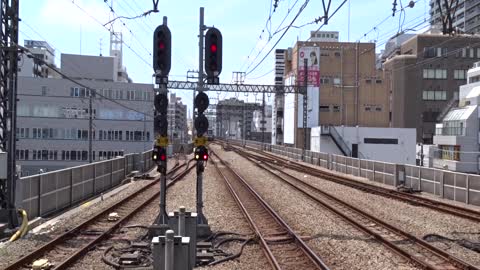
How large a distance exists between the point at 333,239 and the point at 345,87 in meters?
83.0

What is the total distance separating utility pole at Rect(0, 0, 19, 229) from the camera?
13758 mm

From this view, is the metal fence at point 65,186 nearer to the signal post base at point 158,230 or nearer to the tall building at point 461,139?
the signal post base at point 158,230

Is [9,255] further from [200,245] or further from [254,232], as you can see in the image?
[254,232]

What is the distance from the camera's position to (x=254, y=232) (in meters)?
14.2

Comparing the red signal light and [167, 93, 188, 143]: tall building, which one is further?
[167, 93, 188, 143]: tall building

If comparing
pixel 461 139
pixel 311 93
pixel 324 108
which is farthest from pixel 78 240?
pixel 324 108

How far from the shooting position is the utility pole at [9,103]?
13758 mm

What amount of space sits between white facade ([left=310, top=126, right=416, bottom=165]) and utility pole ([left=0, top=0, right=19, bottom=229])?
63.5 meters

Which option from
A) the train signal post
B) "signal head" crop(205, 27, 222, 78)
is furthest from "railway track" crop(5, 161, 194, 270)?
"signal head" crop(205, 27, 222, 78)

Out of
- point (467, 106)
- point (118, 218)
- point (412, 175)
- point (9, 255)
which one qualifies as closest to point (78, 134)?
point (467, 106)

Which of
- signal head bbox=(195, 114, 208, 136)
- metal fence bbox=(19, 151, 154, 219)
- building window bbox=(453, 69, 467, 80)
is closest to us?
signal head bbox=(195, 114, 208, 136)

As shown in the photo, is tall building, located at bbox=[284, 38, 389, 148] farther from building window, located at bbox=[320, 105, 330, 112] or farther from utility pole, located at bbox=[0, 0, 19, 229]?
utility pole, located at bbox=[0, 0, 19, 229]

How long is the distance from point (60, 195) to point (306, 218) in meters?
8.47

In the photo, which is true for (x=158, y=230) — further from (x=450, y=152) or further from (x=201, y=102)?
(x=450, y=152)
